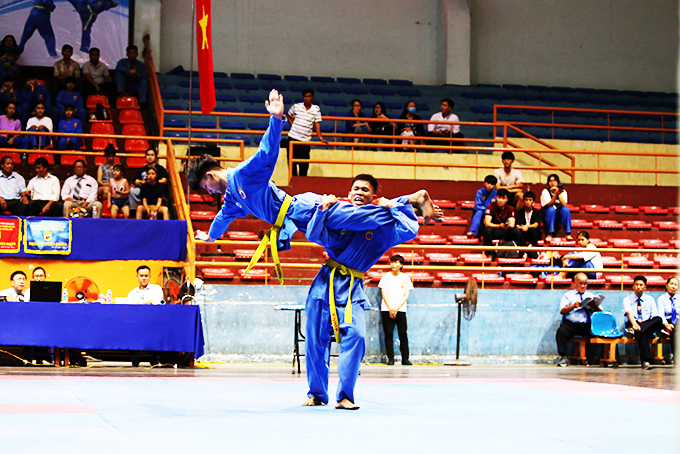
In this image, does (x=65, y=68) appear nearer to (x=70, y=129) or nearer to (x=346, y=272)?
(x=70, y=129)

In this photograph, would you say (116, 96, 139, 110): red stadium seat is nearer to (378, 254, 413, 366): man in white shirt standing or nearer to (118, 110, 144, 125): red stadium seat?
(118, 110, 144, 125): red stadium seat

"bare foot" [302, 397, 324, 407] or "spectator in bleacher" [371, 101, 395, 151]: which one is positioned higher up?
"spectator in bleacher" [371, 101, 395, 151]

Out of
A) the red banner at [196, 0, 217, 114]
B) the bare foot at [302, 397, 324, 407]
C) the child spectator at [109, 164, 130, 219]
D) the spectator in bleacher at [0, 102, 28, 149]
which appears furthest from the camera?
the spectator in bleacher at [0, 102, 28, 149]

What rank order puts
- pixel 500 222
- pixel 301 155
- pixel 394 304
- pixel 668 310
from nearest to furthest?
pixel 394 304, pixel 668 310, pixel 500 222, pixel 301 155

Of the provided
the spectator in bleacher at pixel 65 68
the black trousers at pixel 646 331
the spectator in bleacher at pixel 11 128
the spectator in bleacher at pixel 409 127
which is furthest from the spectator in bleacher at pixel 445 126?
the spectator in bleacher at pixel 11 128

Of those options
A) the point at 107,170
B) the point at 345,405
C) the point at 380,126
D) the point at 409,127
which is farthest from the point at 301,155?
the point at 345,405

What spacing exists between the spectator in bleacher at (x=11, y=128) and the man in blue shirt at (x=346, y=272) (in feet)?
38.2

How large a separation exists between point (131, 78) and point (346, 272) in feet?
46.6

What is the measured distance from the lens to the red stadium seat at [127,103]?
60.2 ft

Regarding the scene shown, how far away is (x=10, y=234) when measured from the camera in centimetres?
1193

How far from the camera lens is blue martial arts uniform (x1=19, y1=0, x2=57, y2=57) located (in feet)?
63.0

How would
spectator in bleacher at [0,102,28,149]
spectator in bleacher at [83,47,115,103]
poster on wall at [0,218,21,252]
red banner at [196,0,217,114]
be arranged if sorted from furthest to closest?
spectator in bleacher at [83,47,115,103], spectator in bleacher at [0,102,28,149], red banner at [196,0,217,114], poster on wall at [0,218,21,252]

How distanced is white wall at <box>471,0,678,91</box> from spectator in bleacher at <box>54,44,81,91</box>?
10646 millimetres

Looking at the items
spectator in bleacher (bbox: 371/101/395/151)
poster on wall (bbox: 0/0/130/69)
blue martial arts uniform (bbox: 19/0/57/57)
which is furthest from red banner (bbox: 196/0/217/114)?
blue martial arts uniform (bbox: 19/0/57/57)
